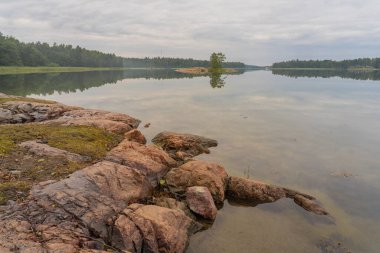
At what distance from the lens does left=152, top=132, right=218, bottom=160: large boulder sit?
67.0ft

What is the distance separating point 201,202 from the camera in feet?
41.0

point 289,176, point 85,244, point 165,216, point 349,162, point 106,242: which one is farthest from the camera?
point 349,162

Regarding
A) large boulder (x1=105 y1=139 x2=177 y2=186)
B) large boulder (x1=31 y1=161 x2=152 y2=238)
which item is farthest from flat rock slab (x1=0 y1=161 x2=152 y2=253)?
large boulder (x1=105 y1=139 x2=177 y2=186)

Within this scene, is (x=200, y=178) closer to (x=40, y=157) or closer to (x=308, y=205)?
(x=308, y=205)

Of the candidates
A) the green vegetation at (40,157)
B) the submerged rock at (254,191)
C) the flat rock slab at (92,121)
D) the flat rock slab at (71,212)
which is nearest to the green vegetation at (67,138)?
the green vegetation at (40,157)

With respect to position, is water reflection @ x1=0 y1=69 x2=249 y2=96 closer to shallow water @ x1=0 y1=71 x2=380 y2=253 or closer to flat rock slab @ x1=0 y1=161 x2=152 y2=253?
shallow water @ x1=0 y1=71 x2=380 y2=253

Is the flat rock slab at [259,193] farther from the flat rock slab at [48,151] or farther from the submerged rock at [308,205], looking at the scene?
the flat rock slab at [48,151]

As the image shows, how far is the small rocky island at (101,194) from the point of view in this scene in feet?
28.1

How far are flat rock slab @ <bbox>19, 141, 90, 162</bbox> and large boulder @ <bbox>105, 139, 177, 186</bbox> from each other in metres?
1.38

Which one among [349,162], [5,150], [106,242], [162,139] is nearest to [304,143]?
[349,162]

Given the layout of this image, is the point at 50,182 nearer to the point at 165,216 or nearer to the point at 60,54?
the point at 165,216

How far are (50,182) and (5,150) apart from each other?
4477 millimetres

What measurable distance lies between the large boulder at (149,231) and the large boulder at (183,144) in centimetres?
872

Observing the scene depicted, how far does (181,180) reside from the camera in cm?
1450
